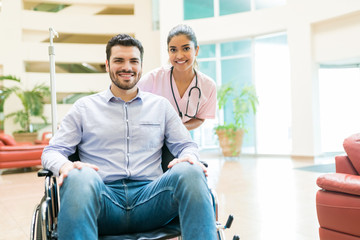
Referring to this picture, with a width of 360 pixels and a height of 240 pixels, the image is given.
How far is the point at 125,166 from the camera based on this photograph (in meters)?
1.52

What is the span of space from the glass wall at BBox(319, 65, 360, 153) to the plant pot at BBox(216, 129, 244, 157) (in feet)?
5.99

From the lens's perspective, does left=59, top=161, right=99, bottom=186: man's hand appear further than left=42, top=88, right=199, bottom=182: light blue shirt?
No

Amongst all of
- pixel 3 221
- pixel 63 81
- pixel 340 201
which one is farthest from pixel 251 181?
Result: pixel 63 81

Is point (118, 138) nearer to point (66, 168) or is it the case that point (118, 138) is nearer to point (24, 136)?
point (66, 168)

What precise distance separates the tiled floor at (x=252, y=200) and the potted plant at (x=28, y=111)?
402 centimetres

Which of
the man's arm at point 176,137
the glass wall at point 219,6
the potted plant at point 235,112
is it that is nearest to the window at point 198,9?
the glass wall at point 219,6

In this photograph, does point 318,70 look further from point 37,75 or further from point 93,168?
point 37,75

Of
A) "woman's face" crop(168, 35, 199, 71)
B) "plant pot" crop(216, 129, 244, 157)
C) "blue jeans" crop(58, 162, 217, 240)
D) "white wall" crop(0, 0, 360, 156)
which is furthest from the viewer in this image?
"plant pot" crop(216, 129, 244, 157)

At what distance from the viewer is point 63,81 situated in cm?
1108

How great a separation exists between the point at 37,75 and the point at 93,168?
10.4 metres

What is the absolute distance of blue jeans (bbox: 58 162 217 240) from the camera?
1.12 metres

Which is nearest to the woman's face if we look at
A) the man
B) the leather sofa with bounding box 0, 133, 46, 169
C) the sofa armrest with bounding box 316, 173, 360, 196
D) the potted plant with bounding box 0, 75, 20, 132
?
the man

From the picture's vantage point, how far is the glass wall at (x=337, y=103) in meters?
7.34

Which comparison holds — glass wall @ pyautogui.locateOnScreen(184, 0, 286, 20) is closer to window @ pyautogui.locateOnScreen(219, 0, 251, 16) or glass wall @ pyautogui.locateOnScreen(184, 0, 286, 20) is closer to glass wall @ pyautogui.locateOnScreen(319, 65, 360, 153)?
window @ pyautogui.locateOnScreen(219, 0, 251, 16)
